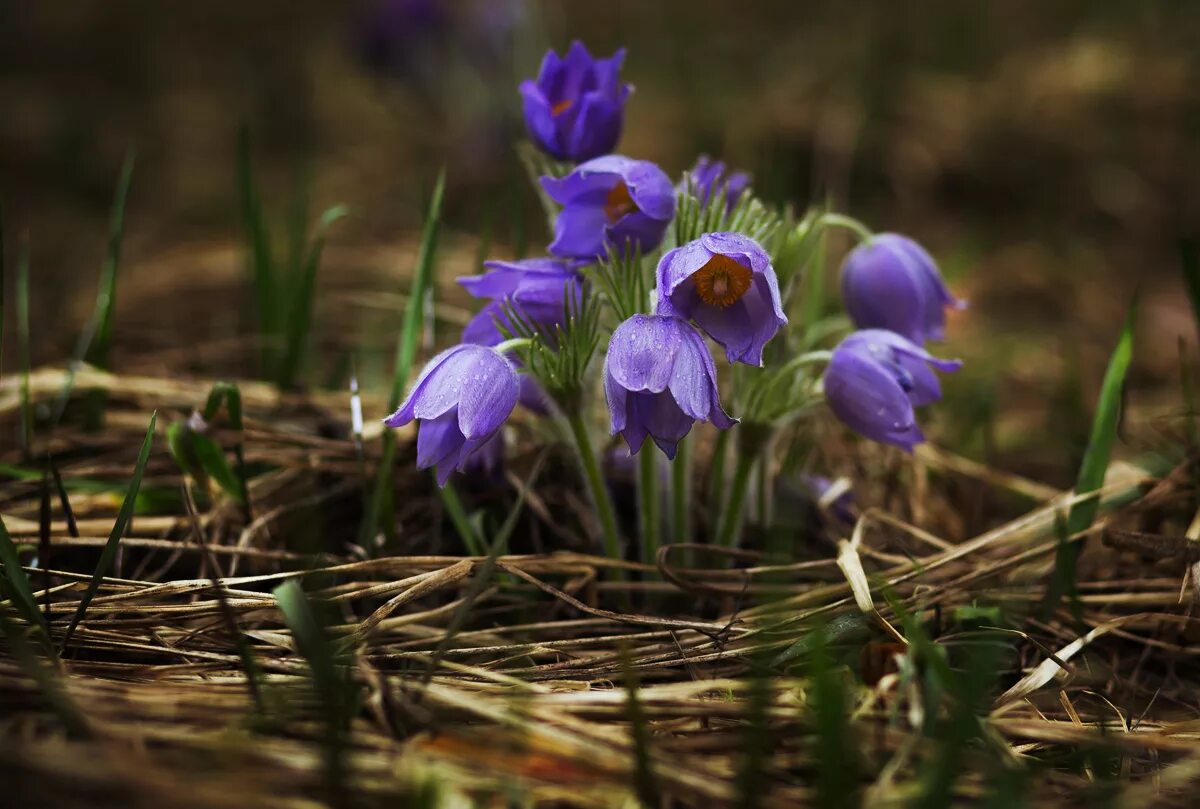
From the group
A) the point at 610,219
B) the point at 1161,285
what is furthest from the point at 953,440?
the point at 1161,285

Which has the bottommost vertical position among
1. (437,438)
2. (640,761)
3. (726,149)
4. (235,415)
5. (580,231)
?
(640,761)

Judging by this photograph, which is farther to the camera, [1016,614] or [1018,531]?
[1018,531]

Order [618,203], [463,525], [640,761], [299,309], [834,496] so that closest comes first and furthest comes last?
[640,761]
[618,203]
[463,525]
[834,496]
[299,309]

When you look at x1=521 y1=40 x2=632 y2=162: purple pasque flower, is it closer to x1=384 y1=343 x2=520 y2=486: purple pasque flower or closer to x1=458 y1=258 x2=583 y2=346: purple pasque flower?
x1=458 y1=258 x2=583 y2=346: purple pasque flower

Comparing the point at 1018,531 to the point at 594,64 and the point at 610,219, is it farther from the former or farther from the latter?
the point at 594,64

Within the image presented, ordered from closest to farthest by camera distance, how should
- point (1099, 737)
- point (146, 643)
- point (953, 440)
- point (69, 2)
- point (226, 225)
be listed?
1. point (1099, 737)
2. point (146, 643)
3. point (953, 440)
4. point (226, 225)
5. point (69, 2)

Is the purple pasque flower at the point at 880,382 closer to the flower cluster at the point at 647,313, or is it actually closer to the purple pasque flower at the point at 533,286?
the flower cluster at the point at 647,313

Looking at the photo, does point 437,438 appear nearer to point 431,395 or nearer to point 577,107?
point 431,395

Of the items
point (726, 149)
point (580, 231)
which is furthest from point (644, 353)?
point (726, 149)
